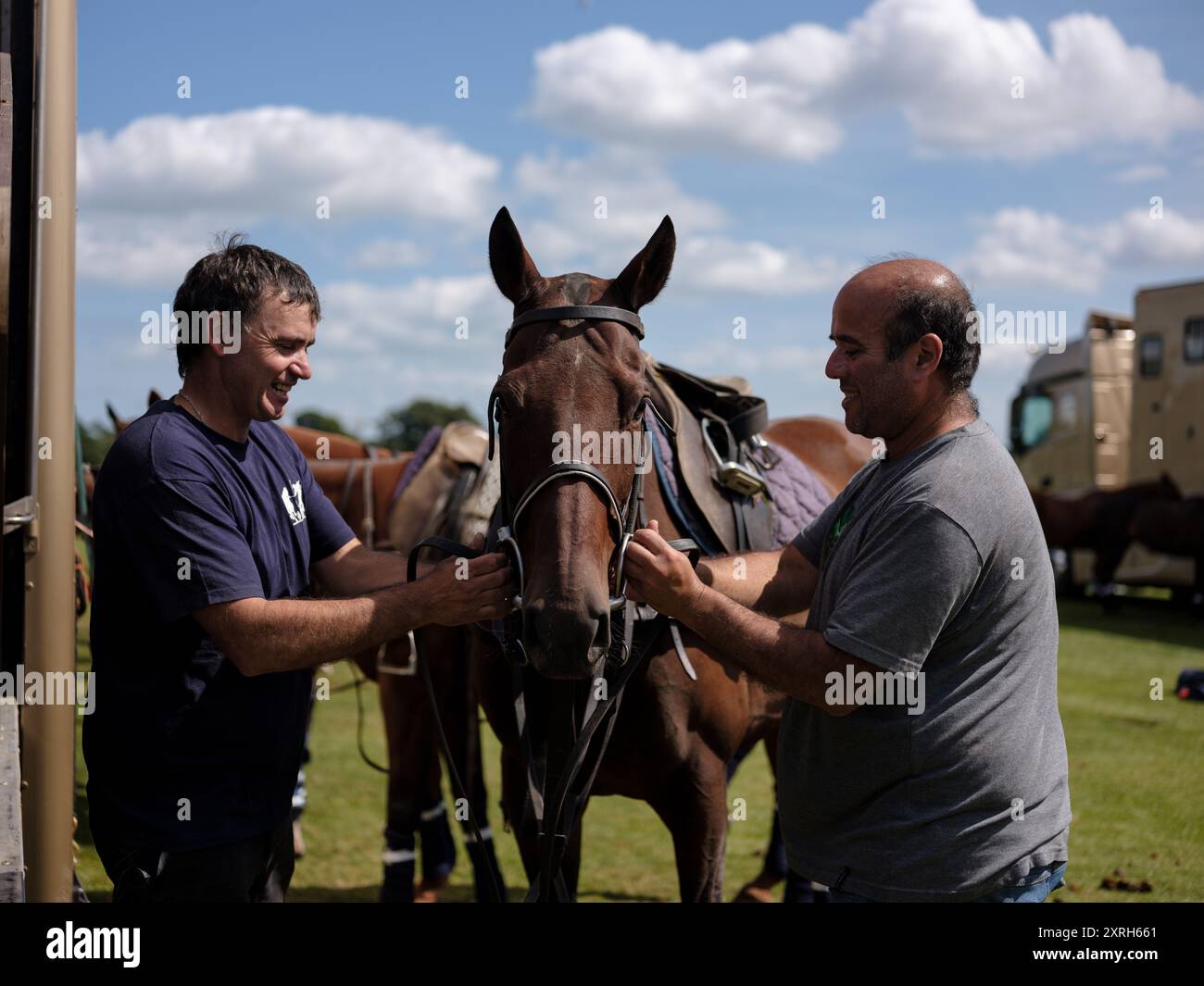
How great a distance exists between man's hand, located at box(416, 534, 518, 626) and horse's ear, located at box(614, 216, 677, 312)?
32.2 inches

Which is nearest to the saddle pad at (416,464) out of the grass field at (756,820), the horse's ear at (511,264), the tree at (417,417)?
the grass field at (756,820)

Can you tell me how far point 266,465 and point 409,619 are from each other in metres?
0.62

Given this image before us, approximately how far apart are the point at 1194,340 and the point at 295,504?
17983 mm

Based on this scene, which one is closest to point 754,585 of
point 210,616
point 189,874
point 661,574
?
point 661,574

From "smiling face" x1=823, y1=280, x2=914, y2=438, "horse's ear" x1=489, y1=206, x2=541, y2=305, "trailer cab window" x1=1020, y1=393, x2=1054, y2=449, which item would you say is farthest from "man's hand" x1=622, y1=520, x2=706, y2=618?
"trailer cab window" x1=1020, y1=393, x2=1054, y2=449

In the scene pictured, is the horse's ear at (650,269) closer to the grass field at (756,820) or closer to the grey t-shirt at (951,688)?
the grey t-shirt at (951,688)

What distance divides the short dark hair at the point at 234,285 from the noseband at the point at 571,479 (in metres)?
0.59

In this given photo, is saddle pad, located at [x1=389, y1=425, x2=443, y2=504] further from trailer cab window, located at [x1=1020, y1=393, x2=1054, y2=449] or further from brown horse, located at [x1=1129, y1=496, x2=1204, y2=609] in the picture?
trailer cab window, located at [x1=1020, y1=393, x2=1054, y2=449]

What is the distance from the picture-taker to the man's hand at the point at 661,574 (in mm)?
2342

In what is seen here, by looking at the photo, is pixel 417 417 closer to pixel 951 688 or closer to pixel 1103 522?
pixel 1103 522

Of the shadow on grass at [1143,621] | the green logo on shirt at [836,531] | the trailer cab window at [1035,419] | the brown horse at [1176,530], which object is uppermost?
the trailer cab window at [1035,419]

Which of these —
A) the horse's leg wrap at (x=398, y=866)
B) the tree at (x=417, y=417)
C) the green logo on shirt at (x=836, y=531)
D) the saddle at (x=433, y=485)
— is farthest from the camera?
the tree at (x=417, y=417)

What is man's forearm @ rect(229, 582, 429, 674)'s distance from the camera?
2.34 metres
